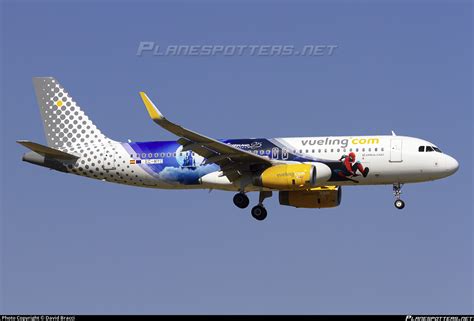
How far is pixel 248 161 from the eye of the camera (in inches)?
2311

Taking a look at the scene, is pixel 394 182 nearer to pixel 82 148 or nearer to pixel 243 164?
pixel 243 164

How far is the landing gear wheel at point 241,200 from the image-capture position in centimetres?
6000

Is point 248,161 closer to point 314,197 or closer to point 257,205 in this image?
point 257,205

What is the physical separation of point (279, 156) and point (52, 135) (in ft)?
44.0

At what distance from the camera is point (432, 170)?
190ft

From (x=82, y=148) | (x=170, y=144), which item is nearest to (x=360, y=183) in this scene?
(x=170, y=144)

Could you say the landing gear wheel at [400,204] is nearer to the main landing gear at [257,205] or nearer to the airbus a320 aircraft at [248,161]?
the airbus a320 aircraft at [248,161]

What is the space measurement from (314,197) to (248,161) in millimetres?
4997

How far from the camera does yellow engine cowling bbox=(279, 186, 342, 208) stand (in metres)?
61.7

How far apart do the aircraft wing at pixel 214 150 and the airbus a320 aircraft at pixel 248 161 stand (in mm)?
46

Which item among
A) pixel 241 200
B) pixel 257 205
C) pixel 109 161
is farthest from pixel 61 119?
pixel 257 205

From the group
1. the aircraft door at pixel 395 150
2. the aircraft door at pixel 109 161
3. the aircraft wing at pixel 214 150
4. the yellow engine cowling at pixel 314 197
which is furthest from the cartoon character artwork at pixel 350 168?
the aircraft door at pixel 109 161

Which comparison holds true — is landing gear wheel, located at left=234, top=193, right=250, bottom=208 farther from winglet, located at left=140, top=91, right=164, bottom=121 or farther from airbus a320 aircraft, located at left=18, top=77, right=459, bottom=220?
winglet, located at left=140, top=91, right=164, bottom=121

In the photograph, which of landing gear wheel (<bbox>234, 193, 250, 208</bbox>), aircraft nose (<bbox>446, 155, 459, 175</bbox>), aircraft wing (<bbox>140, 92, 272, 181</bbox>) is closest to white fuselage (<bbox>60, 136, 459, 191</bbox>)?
aircraft nose (<bbox>446, 155, 459, 175</bbox>)
